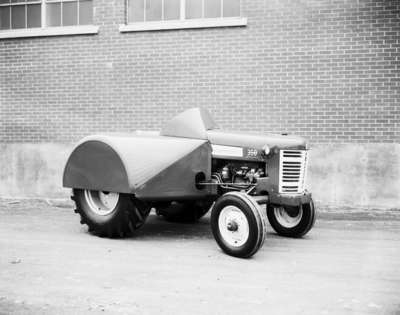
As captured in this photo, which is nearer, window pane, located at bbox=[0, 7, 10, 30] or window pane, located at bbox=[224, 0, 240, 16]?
window pane, located at bbox=[224, 0, 240, 16]

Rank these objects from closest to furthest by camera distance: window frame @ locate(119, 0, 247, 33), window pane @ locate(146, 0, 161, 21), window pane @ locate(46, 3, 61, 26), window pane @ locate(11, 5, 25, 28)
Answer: window frame @ locate(119, 0, 247, 33), window pane @ locate(146, 0, 161, 21), window pane @ locate(46, 3, 61, 26), window pane @ locate(11, 5, 25, 28)

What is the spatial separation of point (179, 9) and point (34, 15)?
3159mm

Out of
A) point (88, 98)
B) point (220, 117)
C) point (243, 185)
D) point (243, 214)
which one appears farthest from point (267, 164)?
point (88, 98)

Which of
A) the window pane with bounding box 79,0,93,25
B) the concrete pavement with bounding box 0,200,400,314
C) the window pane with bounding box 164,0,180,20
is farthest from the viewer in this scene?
the window pane with bounding box 79,0,93,25

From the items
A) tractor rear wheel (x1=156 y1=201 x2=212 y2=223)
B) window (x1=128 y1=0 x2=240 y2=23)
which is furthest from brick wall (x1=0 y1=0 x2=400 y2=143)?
tractor rear wheel (x1=156 y1=201 x2=212 y2=223)

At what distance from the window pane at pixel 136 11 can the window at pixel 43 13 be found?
0.84 metres

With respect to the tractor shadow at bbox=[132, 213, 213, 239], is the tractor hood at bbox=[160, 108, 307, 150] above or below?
above

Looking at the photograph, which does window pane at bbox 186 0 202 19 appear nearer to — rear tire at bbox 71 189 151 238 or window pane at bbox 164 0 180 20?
window pane at bbox 164 0 180 20

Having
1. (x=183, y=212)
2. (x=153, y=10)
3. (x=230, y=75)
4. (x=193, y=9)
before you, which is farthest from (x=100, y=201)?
(x=153, y=10)

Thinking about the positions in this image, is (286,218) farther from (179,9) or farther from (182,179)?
(179,9)

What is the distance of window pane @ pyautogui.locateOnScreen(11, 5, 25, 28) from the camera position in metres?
12.2

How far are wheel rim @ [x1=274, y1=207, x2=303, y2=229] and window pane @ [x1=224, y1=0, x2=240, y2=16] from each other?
461 centimetres

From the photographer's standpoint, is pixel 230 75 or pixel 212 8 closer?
pixel 230 75

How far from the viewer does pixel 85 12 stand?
1175 cm
